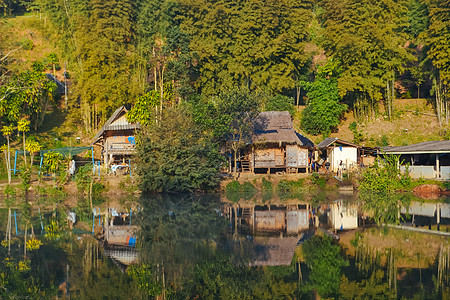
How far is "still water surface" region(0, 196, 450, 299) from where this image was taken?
970 centimetres

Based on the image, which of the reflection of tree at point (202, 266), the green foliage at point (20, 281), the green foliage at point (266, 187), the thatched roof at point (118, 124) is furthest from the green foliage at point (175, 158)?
the green foliage at point (20, 281)

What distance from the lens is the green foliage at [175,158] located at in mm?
24609

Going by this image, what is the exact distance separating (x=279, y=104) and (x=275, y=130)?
7.71 m

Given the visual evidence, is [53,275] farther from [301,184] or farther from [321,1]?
[321,1]

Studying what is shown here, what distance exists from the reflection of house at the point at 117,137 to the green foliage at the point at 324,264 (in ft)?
64.1

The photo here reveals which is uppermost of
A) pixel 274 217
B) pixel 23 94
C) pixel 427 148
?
pixel 23 94

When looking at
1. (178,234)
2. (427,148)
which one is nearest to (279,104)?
(427,148)

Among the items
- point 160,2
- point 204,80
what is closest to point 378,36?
point 204,80

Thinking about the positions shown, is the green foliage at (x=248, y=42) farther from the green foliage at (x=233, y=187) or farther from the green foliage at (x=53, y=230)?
the green foliage at (x=53, y=230)

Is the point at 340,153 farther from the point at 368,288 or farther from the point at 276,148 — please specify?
the point at 368,288

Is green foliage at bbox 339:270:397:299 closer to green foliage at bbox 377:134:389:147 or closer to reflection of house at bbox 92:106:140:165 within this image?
reflection of house at bbox 92:106:140:165

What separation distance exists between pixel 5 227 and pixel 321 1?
47.4 m

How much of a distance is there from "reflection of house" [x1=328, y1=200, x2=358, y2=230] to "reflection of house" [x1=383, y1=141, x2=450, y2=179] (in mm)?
7747

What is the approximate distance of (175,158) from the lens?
973 inches
